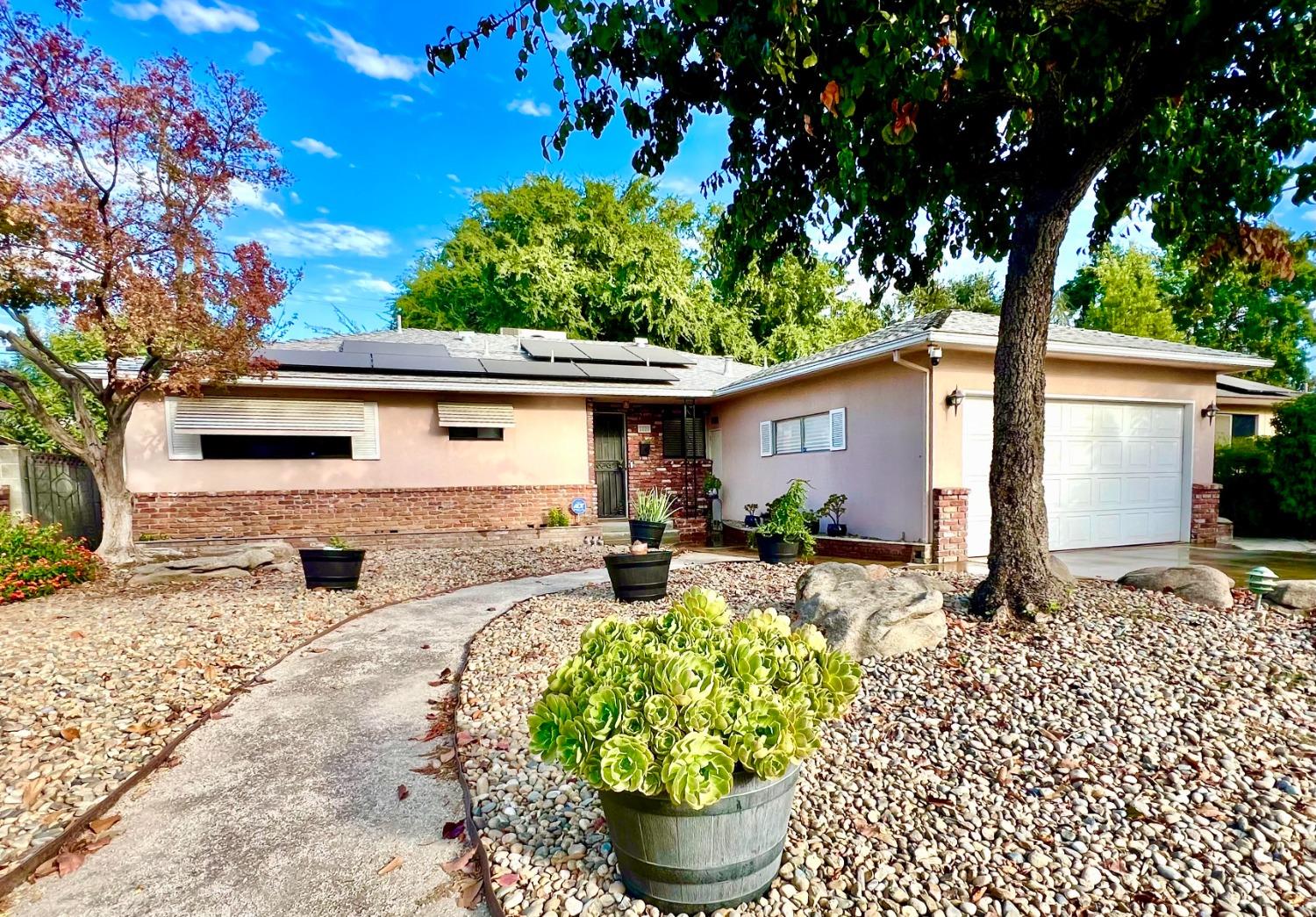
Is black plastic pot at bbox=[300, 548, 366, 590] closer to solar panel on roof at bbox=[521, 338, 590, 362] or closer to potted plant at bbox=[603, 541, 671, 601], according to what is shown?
potted plant at bbox=[603, 541, 671, 601]

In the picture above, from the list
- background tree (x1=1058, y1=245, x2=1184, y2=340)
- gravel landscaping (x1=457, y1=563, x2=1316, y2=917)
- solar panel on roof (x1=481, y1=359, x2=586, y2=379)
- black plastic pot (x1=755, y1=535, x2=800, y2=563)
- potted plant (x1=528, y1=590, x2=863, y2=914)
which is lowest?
black plastic pot (x1=755, y1=535, x2=800, y2=563)

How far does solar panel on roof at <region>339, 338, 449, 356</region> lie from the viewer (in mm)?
9648

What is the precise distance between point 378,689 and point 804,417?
22.5 feet

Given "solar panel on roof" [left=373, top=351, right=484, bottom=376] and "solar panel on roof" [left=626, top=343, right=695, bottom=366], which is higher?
"solar panel on roof" [left=626, top=343, right=695, bottom=366]

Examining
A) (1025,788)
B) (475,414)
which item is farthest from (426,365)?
(1025,788)

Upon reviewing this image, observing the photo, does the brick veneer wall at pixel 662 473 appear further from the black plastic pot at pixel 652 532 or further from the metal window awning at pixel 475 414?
the black plastic pot at pixel 652 532

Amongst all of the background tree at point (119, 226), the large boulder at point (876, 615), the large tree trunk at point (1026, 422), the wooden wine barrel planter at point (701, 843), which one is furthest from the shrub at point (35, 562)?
the large tree trunk at point (1026, 422)

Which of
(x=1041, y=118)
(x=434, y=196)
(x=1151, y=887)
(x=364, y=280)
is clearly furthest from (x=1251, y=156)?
(x=364, y=280)

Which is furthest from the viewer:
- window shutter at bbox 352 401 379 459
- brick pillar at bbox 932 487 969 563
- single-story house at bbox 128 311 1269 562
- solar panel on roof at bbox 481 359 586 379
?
solar panel on roof at bbox 481 359 586 379

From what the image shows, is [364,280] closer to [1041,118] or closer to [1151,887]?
[1041,118]

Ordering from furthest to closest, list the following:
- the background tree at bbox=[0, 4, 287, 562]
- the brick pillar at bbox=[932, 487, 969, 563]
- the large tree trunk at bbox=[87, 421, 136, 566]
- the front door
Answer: the front door, the brick pillar at bbox=[932, 487, 969, 563], the large tree trunk at bbox=[87, 421, 136, 566], the background tree at bbox=[0, 4, 287, 562]

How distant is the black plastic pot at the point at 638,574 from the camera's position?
16.1 feet

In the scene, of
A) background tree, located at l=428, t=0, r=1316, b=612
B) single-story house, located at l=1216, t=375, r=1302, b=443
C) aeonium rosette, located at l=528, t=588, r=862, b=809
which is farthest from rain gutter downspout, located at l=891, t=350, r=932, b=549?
single-story house, located at l=1216, t=375, r=1302, b=443

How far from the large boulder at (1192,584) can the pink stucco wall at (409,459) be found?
7.26m
